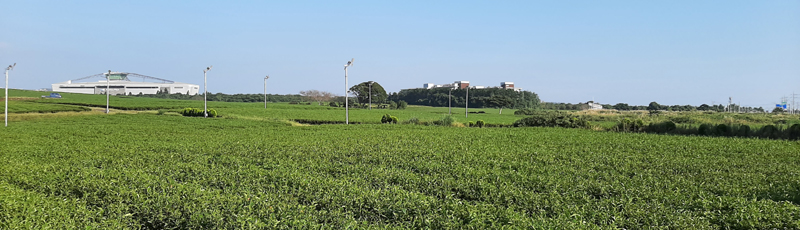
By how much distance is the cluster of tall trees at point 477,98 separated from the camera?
110250 mm

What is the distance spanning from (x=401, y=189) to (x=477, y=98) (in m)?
107

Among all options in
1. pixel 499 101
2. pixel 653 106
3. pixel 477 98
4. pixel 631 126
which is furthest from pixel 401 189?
pixel 653 106

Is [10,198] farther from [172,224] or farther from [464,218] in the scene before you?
[464,218]

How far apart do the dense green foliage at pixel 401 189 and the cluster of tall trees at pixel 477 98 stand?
87596 millimetres

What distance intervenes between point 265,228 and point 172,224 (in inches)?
77.2

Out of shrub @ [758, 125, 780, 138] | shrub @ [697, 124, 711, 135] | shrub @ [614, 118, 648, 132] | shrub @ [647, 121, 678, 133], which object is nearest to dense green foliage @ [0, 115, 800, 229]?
shrub @ [758, 125, 780, 138]

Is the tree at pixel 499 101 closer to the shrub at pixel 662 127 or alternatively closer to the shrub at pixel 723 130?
the shrub at pixel 662 127

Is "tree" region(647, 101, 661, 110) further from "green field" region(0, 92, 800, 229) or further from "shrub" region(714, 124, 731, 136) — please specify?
"green field" region(0, 92, 800, 229)

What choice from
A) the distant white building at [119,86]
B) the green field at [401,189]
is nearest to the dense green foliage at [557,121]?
the green field at [401,189]

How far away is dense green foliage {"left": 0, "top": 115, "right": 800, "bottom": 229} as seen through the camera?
278 inches

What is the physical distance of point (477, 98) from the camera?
114500mm

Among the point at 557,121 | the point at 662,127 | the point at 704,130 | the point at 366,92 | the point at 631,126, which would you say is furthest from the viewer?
the point at 366,92

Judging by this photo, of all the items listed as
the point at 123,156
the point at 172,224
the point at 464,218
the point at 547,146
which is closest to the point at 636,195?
the point at 464,218

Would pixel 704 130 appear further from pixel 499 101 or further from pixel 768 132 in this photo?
pixel 499 101
